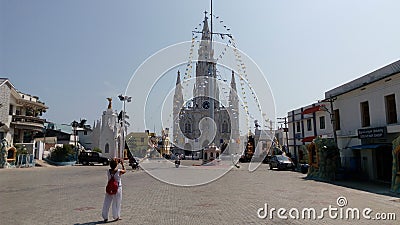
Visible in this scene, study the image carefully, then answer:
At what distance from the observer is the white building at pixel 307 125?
28.1 m

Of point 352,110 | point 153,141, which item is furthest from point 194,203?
point 153,141

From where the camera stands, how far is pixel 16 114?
35906 millimetres

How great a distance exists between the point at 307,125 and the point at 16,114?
32963 mm

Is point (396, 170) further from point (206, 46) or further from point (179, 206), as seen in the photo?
point (206, 46)

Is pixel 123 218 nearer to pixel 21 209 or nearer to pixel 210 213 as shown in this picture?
pixel 210 213

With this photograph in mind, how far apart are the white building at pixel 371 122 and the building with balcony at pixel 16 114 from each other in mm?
29787

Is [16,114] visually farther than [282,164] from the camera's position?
Yes

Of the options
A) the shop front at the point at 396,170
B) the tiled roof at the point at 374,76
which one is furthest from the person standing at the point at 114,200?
the tiled roof at the point at 374,76

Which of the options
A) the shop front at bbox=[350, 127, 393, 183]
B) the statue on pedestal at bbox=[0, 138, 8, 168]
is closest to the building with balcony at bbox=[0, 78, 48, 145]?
the statue on pedestal at bbox=[0, 138, 8, 168]

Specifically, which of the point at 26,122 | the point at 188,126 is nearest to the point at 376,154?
the point at 26,122

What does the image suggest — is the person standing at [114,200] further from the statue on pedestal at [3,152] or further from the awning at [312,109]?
the statue on pedestal at [3,152]

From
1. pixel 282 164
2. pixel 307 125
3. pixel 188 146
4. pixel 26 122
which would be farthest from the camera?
pixel 188 146

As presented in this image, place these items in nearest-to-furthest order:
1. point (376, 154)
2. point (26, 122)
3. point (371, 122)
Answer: point (376, 154) < point (371, 122) < point (26, 122)

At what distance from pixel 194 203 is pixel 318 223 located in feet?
13.0
